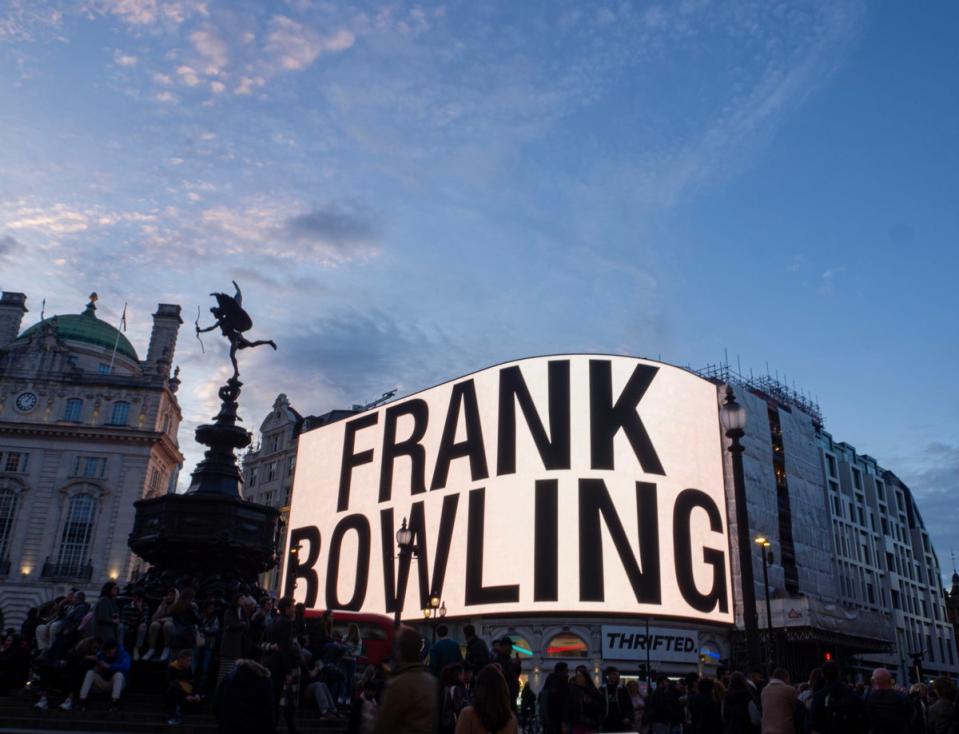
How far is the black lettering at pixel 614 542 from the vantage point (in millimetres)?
44625

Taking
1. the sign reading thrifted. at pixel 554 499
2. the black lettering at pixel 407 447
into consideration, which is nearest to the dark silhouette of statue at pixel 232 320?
the sign reading thrifted. at pixel 554 499

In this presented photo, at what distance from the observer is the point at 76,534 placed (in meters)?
57.8

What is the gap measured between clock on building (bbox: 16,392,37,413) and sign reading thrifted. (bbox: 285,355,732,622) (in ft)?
88.3

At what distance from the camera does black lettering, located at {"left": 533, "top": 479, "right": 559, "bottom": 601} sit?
147ft

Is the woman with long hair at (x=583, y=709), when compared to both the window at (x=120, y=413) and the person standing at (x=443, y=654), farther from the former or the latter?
the window at (x=120, y=413)

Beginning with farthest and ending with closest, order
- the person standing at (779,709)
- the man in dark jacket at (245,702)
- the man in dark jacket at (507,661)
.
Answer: the man in dark jacket at (507,661)
the person standing at (779,709)
the man in dark jacket at (245,702)

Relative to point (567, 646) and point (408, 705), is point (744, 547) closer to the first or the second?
point (408, 705)

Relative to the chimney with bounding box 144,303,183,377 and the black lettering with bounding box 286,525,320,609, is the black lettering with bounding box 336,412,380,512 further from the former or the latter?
the chimney with bounding box 144,303,183,377

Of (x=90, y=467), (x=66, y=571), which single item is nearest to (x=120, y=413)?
(x=90, y=467)

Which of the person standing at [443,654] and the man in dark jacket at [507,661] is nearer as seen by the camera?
the person standing at [443,654]

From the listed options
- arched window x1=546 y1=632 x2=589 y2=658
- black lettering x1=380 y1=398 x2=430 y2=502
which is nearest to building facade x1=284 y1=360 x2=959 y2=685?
arched window x1=546 y1=632 x2=589 y2=658

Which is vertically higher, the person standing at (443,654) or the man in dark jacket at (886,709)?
the person standing at (443,654)

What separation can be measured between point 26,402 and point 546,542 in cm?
4243

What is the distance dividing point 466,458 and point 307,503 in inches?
699
